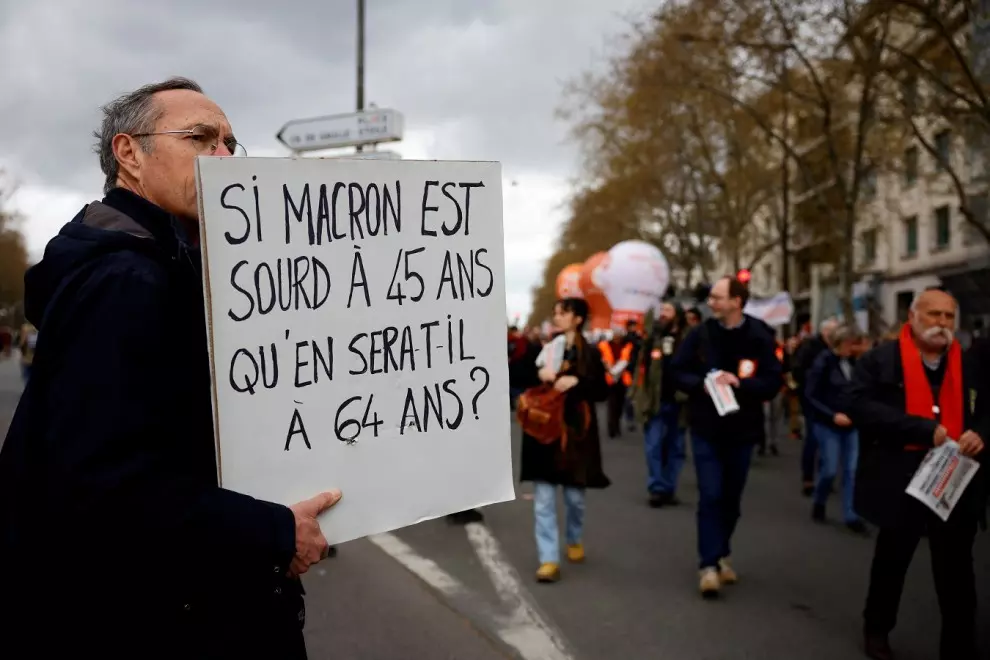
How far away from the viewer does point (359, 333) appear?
1.93 metres

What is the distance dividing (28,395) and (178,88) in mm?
713

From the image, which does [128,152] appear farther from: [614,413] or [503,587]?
[614,413]

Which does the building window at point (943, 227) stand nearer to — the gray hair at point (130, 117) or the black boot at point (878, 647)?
the black boot at point (878, 647)

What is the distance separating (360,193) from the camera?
6.41 ft

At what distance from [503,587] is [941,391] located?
8.99ft

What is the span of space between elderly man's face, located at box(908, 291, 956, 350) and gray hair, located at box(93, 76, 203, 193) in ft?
12.0

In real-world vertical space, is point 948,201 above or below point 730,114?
below

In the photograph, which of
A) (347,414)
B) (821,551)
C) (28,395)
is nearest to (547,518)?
(821,551)

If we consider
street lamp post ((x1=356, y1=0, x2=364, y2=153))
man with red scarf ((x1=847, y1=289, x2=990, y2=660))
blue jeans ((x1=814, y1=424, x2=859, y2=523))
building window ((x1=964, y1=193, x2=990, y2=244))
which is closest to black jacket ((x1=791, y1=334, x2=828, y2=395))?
blue jeans ((x1=814, y1=424, x2=859, y2=523))

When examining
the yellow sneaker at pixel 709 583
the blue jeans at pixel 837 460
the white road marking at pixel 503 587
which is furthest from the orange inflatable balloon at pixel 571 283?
the yellow sneaker at pixel 709 583

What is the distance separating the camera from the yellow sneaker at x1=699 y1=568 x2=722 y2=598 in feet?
17.6

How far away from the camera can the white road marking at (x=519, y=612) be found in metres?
4.44

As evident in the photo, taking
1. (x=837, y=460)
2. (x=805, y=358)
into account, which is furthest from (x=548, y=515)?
(x=805, y=358)

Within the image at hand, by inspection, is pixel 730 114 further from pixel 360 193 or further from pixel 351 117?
pixel 360 193
